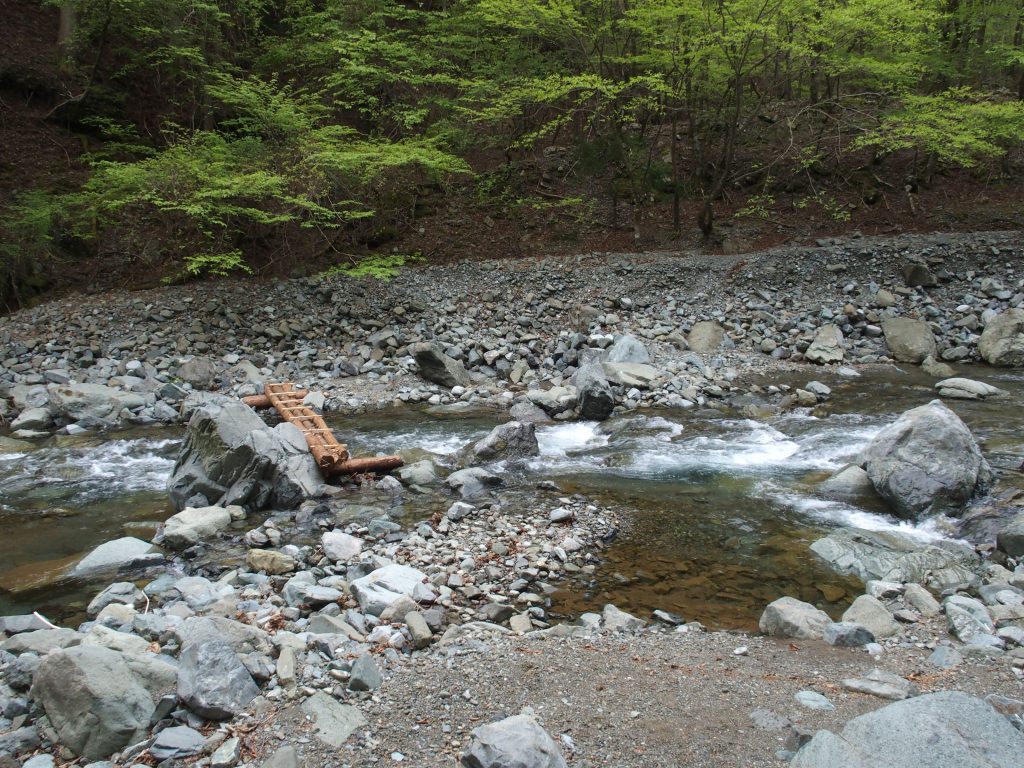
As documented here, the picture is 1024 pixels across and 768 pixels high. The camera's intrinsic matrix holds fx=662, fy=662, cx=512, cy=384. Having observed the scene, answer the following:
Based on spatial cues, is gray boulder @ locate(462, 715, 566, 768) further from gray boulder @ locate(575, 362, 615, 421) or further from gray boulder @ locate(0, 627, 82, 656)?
gray boulder @ locate(575, 362, 615, 421)

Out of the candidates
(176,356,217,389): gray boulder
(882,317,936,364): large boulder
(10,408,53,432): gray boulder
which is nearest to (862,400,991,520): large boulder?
(882,317,936,364): large boulder

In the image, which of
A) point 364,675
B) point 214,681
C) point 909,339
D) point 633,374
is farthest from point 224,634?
point 909,339

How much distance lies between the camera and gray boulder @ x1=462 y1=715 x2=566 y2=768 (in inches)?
104

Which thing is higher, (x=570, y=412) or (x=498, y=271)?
(x=498, y=271)

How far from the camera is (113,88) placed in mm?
17375

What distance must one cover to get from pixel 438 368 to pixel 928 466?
721cm

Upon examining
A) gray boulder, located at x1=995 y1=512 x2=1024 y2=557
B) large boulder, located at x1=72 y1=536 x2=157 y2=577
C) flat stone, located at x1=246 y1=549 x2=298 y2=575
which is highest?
large boulder, located at x1=72 y1=536 x2=157 y2=577

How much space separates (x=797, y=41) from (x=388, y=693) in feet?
42.6

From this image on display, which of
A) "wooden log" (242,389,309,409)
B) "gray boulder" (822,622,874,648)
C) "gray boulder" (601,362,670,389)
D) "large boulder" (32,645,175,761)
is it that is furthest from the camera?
"gray boulder" (601,362,670,389)

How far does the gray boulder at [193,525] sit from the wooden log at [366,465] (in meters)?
1.30

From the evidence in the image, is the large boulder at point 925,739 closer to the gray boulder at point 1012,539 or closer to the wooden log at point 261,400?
the gray boulder at point 1012,539

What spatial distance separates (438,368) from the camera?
1117 cm

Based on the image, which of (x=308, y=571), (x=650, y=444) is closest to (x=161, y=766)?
(x=308, y=571)

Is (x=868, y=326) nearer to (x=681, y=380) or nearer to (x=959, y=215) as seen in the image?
(x=681, y=380)
